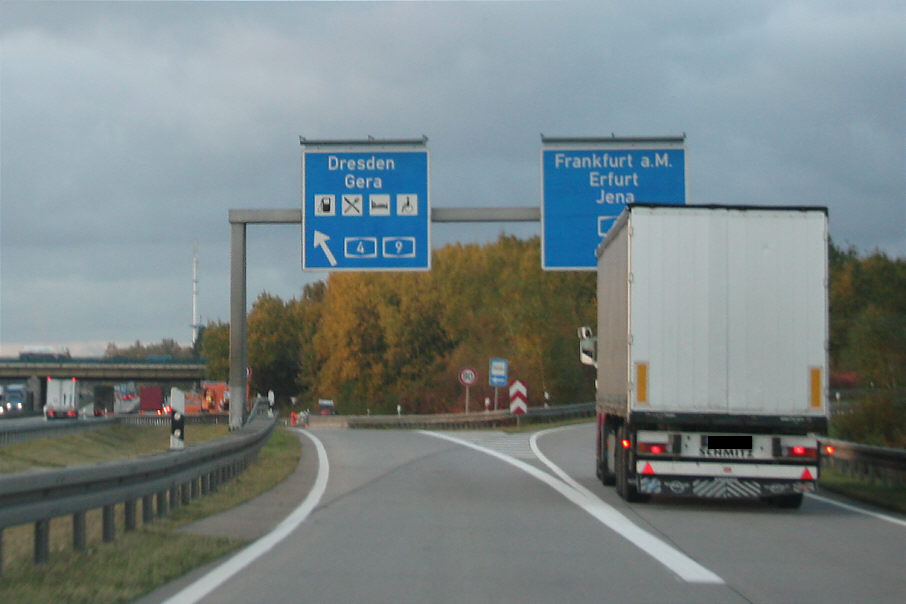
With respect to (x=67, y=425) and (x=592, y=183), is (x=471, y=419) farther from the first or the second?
(x=592, y=183)

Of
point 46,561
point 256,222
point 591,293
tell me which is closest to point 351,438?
point 256,222

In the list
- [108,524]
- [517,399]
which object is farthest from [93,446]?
[108,524]

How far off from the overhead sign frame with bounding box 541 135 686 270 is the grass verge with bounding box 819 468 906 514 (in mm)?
6642

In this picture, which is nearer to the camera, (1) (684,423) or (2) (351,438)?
(1) (684,423)

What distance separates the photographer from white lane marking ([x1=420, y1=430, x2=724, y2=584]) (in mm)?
9531

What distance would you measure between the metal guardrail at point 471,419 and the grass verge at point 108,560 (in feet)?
112

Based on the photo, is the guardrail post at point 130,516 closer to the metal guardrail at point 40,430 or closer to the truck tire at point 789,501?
the truck tire at point 789,501

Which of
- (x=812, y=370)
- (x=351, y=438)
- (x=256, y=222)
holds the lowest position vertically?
(x=351, y=438)

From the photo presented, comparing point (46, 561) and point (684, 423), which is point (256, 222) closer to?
point (684, 423)

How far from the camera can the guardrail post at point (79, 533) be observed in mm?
9609

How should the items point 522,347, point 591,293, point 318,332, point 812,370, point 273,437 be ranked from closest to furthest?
point 812,370, point 273,437, point 522,347, point 591,293, point 318,332

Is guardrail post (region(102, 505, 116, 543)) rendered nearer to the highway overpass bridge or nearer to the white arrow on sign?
the white arrow on sign

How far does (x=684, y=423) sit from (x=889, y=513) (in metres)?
3.11

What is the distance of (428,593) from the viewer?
27.7ft
